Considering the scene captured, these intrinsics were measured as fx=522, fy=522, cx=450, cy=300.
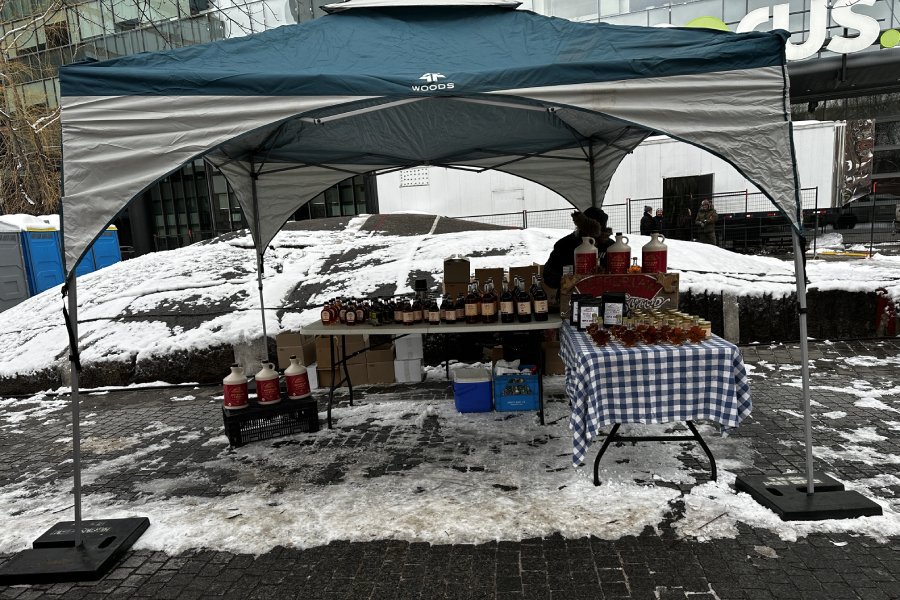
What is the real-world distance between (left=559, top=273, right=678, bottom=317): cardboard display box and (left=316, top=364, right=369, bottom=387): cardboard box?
317cm

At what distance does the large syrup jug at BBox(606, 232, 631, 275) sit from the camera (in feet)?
13.8

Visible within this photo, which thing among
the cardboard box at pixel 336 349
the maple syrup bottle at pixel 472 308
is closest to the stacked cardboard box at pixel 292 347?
the cardboard box at pixel 336 349

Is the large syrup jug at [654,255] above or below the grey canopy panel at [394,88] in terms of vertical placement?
below

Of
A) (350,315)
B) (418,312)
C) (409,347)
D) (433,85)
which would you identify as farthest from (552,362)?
(433,85)

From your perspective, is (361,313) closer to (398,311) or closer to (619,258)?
(398,311)

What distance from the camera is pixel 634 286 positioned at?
4.22 metres

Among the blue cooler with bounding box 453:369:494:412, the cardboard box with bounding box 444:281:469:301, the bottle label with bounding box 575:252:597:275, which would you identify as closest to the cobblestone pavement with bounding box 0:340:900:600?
the blue cooler with bounding box 453:369:494:412

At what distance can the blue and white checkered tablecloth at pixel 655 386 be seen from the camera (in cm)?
332

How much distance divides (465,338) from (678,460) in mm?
3593

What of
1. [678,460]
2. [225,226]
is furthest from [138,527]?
[225,226]

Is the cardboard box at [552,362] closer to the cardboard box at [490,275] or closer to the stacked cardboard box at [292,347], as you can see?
the cardboard box at [490,275]

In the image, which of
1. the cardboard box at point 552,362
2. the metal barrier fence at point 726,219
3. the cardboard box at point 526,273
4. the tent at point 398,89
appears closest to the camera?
the tent at point 398,89

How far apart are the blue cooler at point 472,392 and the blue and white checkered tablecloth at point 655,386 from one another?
188cm

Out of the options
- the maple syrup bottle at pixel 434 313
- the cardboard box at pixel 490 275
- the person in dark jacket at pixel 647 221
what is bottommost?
the maple syrup bottle at pixel 434 313
